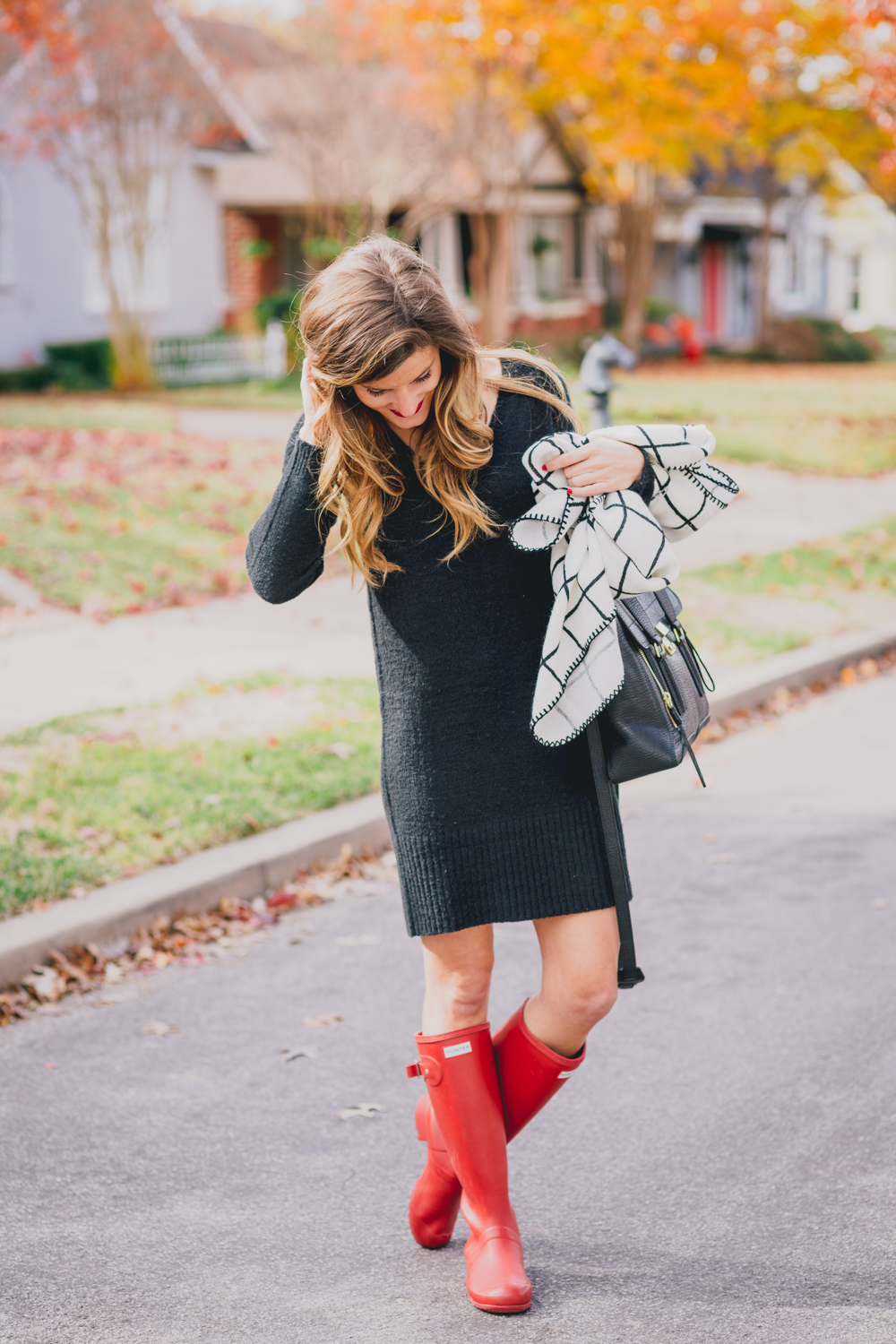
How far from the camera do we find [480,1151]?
9.11 feet

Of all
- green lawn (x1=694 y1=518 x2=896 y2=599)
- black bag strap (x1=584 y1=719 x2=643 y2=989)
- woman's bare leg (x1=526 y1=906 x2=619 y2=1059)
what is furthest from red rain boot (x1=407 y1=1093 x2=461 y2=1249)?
green lawn (x1=694 y1=518 x2=896 y2=599)

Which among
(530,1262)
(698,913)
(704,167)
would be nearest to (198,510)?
(698,913)

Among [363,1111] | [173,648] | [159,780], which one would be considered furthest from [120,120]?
[363,1111]

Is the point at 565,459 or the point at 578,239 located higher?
the point at 578,239

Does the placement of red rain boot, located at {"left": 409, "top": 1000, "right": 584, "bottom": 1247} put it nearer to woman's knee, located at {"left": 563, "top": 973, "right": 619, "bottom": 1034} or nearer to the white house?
woman's knee, located at {"left": 563, "top": 973, "right": 619, "bottom": 1034}

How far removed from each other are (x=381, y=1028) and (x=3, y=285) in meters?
20.0

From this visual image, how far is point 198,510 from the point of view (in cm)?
1090

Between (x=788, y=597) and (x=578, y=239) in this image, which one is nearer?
(x=788, y=597)

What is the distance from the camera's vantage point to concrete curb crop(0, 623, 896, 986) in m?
4.46

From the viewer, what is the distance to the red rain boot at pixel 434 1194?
115 inches

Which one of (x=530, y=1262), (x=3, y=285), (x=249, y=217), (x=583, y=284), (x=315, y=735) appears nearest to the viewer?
(x=530, y=1262)

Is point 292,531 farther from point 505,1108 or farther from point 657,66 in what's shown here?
point 657,66

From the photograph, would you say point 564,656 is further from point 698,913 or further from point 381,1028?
point 698,913

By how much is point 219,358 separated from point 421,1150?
21.7 meters
